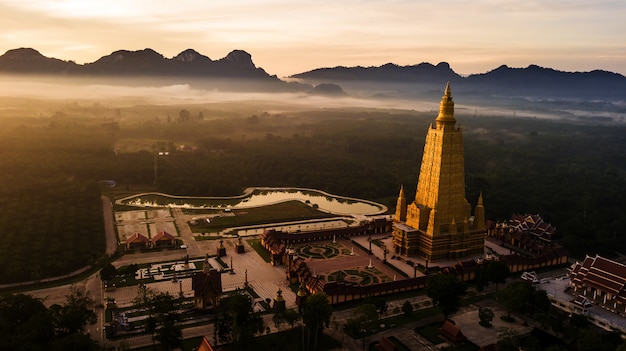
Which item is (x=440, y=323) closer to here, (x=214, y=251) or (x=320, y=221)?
(x=214, y=251)

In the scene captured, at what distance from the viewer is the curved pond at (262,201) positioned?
7475 cm

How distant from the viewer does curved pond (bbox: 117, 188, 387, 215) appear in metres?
74.8

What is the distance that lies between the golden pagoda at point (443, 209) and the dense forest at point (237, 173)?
14310 millimetres

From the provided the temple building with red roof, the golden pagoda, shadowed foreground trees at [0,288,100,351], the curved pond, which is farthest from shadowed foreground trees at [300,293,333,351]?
the curved pond

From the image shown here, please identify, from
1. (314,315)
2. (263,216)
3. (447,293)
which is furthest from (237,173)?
(314,315)

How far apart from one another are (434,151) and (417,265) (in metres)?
12.0

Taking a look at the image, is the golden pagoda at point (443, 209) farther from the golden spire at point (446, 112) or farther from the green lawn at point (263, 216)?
the green lawn at point (263, 216)

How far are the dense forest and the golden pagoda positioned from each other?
14.3 m

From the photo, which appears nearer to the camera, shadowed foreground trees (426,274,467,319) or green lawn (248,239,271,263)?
shadowed foreground trees (426,274,467,319)

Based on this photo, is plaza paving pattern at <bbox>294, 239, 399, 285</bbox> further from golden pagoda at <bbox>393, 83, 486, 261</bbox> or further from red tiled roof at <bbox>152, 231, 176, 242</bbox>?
red tiled roof at <bbox>152, 231, 176, 242</bbox>

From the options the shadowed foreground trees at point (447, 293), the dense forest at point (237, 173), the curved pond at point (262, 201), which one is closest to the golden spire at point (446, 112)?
the shadowed foreground trees at point (447, 293)

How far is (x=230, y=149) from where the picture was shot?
11744 centimetres

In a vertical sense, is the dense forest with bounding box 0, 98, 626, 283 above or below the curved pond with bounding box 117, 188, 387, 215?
above

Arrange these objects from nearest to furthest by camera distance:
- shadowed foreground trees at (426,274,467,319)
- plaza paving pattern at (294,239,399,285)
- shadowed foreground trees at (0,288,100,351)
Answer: shadowed foreground trees at (0,288,100,351)
shadowed foreground trees at (426,274,467,319)
plaza paving pattern at (294,239,399,285)
